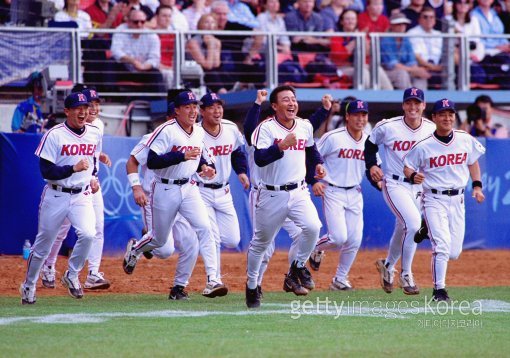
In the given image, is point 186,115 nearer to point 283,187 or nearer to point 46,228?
point 283,187

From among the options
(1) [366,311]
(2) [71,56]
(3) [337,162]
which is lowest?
(1) [366,311]

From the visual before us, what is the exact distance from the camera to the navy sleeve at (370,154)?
1212 centimetres

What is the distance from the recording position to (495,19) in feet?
71.7

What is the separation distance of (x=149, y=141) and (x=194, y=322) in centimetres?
239

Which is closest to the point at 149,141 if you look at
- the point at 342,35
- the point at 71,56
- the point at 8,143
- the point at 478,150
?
the point at 478,150

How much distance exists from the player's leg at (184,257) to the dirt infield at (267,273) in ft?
3.92


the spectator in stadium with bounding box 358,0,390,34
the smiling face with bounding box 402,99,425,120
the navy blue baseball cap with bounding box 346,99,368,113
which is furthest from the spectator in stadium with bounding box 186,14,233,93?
the smiling face with bounding box 402,99,425,120

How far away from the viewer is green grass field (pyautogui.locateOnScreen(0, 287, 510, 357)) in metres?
7.61

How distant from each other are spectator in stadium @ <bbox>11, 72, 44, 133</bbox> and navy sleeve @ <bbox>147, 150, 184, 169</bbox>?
456 cm

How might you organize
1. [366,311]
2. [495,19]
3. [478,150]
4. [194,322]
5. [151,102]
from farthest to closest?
[495,19]
[151,102]
[478,150]
[366,311]
[194,322]

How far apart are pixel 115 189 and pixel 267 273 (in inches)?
125

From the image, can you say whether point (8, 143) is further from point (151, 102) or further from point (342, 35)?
point (342, 35)

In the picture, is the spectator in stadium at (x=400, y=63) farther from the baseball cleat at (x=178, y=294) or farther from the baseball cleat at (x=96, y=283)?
the baseball cleat at (x=178, y=294)

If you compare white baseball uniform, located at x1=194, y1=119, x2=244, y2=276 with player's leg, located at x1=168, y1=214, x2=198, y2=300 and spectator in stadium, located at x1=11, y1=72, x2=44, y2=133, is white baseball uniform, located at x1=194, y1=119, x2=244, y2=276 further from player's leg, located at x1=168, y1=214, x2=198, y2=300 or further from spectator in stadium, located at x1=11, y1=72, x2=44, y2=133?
spectator in stadium, located at x1=11, y1=72, x2=44, y2=133
